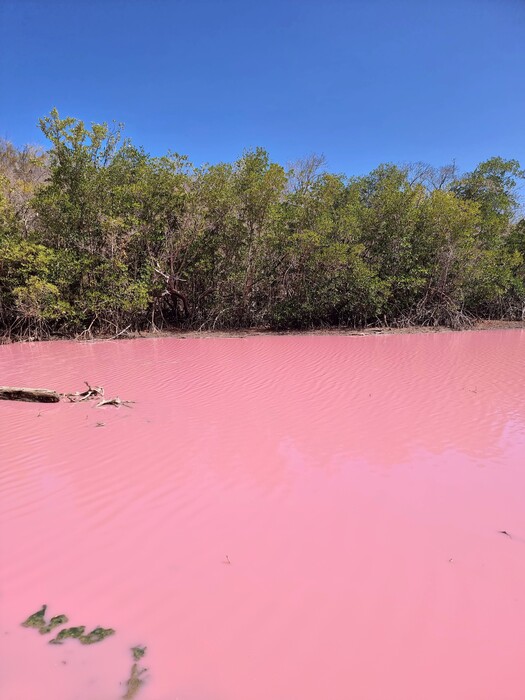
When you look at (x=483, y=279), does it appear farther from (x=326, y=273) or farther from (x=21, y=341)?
(x=21, y=341)

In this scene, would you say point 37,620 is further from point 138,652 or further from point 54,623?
point 138,652

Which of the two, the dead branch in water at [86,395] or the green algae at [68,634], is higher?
the dead branch in water at [86,395]

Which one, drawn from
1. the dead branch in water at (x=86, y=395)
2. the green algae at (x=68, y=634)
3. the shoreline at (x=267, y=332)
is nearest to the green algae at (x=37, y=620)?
the green algae at (x=68, y=634)

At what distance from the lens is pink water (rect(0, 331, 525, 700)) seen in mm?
1882

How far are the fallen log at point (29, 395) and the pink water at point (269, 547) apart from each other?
174mm

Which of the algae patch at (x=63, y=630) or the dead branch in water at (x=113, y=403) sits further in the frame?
the dead branch in water at (x=113, y=403)

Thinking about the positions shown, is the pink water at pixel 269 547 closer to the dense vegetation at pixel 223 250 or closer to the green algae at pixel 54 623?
the green algae at pixel 54 623

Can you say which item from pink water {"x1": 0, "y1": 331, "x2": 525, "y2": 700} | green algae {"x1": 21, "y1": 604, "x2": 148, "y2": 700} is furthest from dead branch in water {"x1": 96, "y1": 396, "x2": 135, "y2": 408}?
green algae {"x1": 21, "y1": 604, "x2": 148, "y2": 700}

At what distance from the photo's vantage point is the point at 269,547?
278 cm

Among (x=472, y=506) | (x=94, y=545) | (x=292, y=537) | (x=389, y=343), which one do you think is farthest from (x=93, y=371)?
(x=389, y=343)

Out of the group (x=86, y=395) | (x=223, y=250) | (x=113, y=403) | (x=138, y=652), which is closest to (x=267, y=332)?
(x=223, y=250)

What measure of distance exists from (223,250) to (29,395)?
40.3ft

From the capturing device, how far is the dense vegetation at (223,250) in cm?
1459

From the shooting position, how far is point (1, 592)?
237cm
